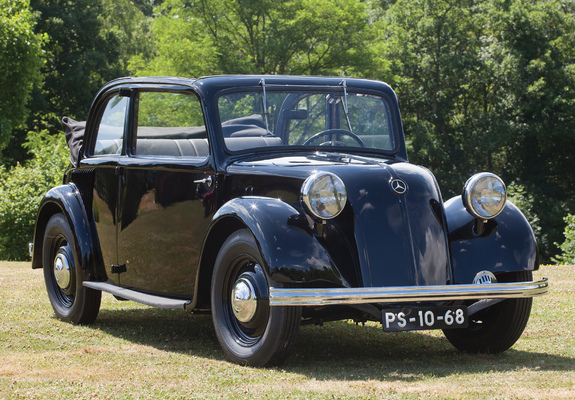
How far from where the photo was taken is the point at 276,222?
4.57m

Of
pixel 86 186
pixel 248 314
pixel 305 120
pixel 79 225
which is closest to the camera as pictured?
pixel 248 314

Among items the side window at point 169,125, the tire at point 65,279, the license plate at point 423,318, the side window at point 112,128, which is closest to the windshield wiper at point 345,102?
the side window at point 169,125

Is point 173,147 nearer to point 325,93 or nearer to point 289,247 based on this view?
point 325,93

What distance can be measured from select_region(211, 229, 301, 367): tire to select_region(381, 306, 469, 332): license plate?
1.79 ft

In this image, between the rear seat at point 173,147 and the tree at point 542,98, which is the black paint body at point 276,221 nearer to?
the rear seat at point 173,147

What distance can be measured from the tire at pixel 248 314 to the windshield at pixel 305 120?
1.01 meters

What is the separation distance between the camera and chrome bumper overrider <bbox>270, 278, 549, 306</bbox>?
428cm

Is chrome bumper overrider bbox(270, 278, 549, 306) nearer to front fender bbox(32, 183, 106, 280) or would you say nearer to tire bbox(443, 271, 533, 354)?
tire bbox(443, 271, 533, 354)

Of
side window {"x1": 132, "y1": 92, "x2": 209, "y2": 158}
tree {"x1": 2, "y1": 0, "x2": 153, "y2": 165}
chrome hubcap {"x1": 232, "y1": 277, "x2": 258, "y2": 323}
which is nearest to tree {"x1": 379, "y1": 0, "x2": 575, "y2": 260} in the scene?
tree {"x1": 2, "y1": 0, "x2": 153, "y2": 165}

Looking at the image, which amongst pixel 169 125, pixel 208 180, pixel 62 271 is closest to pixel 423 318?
pixel 208 180

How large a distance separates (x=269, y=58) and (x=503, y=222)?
94.2 feet

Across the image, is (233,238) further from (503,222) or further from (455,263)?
(503,222)

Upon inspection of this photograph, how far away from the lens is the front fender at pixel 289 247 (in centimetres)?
441

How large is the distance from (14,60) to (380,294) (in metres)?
18.9
